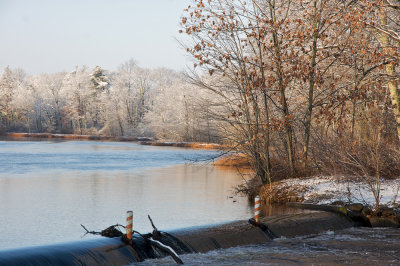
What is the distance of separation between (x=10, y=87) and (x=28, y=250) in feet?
296

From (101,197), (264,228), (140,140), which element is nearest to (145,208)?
(101,197)

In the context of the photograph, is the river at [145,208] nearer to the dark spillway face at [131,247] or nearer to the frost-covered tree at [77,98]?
the dark spillway face at [131,247]

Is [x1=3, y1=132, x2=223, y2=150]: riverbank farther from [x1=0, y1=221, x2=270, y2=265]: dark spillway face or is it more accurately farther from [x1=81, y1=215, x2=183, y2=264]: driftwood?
[x1=81, y1=215, x2=183, y2=264]: driftwood

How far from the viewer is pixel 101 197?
63.4ft

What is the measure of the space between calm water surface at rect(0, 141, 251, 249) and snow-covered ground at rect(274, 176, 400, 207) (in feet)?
6.46

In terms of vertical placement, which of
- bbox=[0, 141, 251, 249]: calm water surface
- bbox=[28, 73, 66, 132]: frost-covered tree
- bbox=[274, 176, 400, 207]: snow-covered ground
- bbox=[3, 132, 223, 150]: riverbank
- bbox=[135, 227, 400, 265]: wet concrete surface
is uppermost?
bbox=[28, 73, 66, 132]: frost-covered tree

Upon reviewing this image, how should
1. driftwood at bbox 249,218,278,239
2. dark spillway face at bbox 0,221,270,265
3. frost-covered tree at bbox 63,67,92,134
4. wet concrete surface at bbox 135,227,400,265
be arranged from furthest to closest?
frost-covered tree at bbox 63,67,92,134
driftwood at bbox 249,218,278,239
wet concrete surface at bbox 135,227,400,265
dark spillway face at bbox 0,221,270,265

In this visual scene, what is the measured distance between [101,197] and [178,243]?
9.16 m

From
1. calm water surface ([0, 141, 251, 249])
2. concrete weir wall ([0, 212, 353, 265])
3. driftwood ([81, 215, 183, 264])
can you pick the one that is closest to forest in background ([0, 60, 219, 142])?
calm water surface ([0, 141, 251, 249])

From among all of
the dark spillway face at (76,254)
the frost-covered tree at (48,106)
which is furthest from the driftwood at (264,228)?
the frost-covered tree at (48,106)

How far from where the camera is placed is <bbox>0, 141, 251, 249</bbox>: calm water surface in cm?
1431

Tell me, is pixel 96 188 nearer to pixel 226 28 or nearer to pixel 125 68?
pixel 226 28

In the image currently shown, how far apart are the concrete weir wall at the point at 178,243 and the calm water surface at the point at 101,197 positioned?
2655 mm

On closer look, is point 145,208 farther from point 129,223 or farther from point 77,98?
point 77,98
